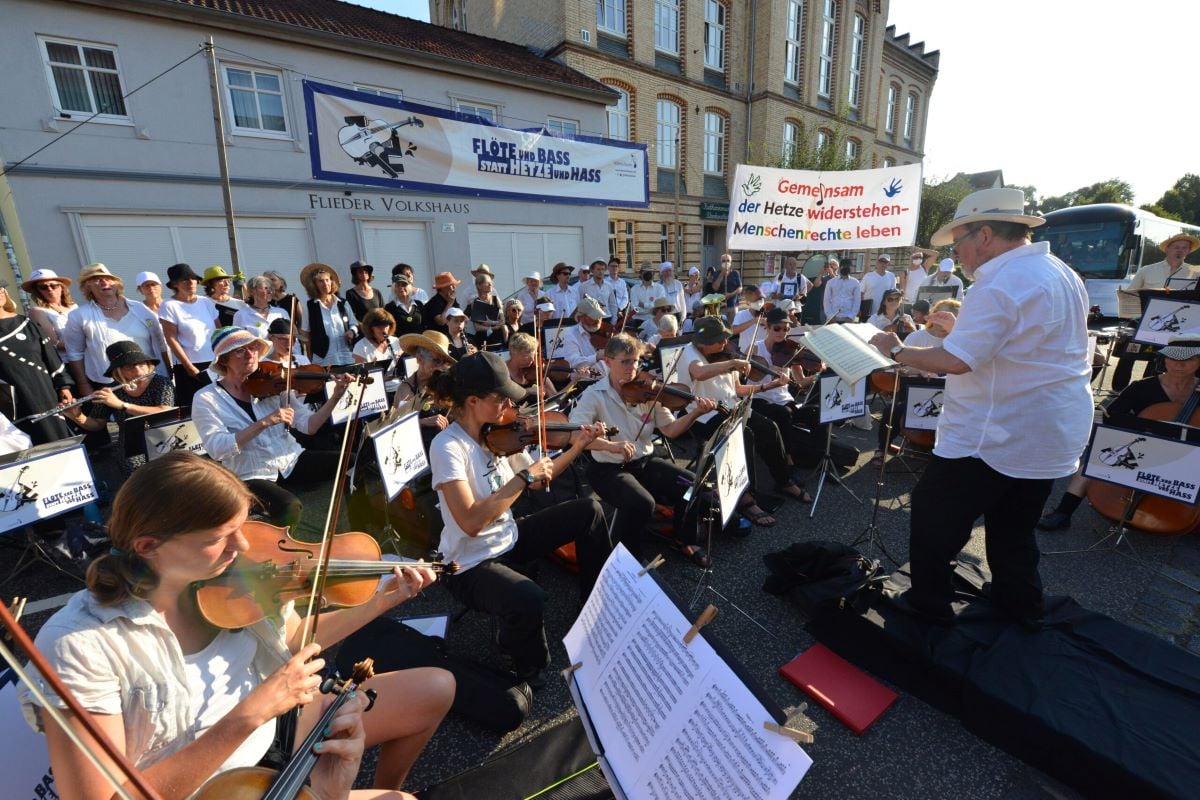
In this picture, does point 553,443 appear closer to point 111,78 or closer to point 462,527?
point 462,527

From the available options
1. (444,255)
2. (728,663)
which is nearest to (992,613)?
(728,663)

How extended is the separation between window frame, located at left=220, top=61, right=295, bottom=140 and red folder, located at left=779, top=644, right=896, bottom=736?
43.7 ft

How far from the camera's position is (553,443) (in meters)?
3.10

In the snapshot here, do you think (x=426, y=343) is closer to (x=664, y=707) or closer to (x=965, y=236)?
(x=664, y=707)

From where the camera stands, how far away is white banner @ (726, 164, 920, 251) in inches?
299

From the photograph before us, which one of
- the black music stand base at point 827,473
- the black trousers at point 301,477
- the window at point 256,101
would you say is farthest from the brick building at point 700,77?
the black trousers at point 301,477

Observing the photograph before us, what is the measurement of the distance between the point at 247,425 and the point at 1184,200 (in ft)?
168

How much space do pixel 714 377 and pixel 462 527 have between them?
2694 millimetres

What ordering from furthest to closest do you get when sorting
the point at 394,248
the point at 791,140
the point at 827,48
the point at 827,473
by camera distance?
the point at 827,48 → the point at 791,140 → the point at 394,248 → the point at 827,473

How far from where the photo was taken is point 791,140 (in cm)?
2052

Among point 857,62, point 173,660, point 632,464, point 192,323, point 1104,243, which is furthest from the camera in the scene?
point 857,62

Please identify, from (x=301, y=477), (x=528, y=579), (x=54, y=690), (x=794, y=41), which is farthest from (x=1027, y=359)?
(x=794, y=41)

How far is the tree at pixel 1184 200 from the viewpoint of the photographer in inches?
1275

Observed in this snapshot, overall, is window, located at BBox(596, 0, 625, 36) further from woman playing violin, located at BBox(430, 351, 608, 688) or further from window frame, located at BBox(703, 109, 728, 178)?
woman playing violin, located at BBox(430, 351, 608, 688)
